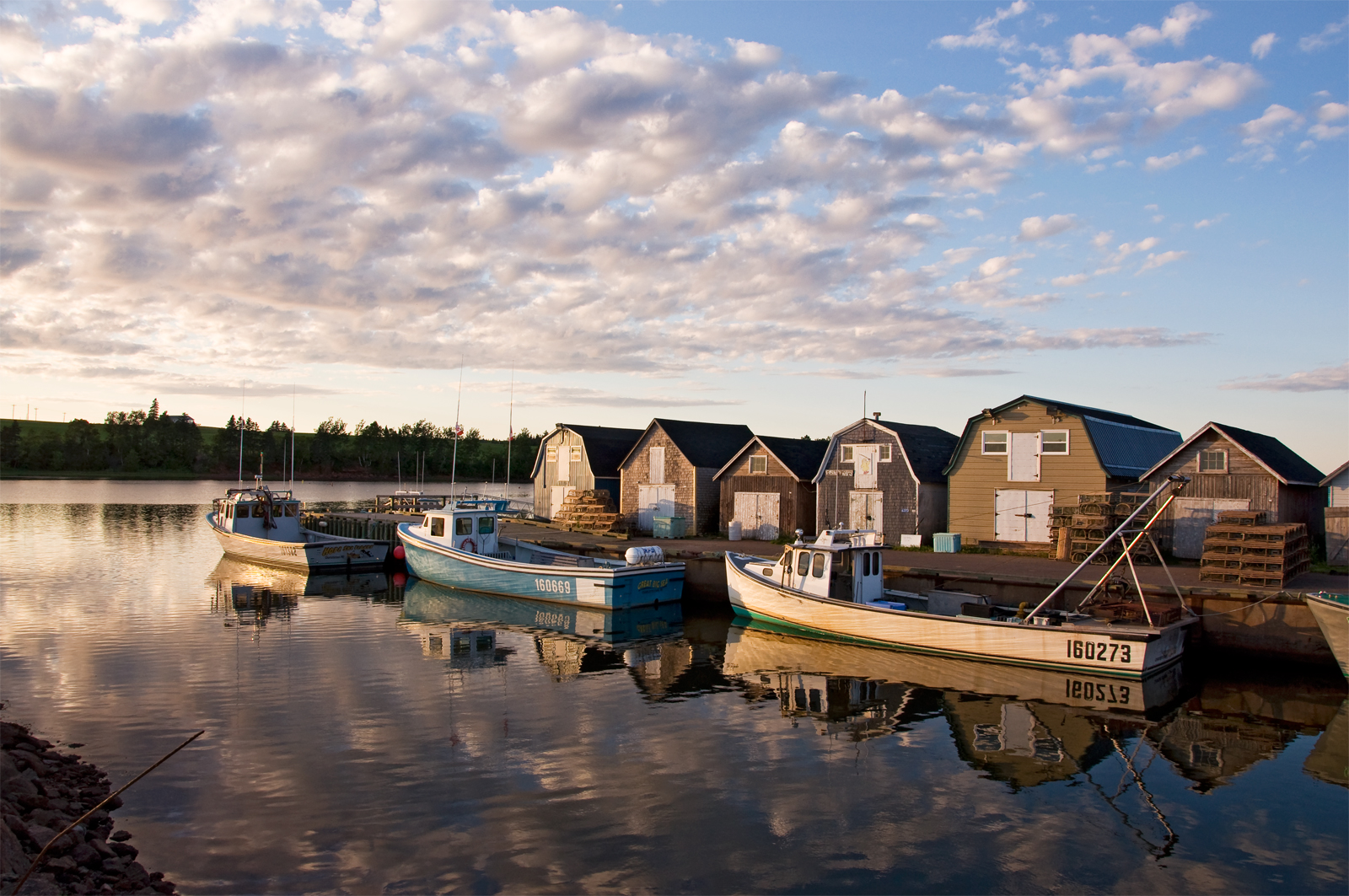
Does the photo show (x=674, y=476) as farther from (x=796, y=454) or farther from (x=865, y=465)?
(x=865, y=465)

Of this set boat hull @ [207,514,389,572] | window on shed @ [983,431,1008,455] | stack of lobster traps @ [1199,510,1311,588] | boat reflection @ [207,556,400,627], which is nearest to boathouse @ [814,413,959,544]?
window on shed @ [983,431,1008,455]

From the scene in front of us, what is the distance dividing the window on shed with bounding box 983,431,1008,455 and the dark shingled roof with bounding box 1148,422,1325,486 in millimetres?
5035

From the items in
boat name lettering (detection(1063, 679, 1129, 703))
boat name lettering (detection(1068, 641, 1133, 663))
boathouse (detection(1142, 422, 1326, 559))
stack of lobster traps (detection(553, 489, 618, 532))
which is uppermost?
boathouse (detection(1142, 422, 1326, 559))

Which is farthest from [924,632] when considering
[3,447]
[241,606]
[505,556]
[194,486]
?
[3,447]

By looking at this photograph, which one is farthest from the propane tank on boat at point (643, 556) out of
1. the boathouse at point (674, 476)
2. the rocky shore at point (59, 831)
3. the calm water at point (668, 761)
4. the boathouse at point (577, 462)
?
the rocky shore at point (59, 831)

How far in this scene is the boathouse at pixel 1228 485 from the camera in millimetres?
28031

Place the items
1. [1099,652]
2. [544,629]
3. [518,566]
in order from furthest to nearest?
[518,566]
[544,629]
[1099,652]

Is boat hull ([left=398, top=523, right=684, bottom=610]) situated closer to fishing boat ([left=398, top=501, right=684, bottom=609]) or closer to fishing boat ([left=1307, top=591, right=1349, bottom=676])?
fishing boat ([left=398, top=501, right=684, bottom=609])

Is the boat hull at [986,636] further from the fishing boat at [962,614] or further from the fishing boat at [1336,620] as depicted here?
the fishing boat at [1336,620]

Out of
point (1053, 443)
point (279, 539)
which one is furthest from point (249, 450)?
point (1053, 443)

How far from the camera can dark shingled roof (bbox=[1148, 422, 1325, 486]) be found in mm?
28109

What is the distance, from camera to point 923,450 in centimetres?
3672

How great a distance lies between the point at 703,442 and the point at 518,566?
48.9ft

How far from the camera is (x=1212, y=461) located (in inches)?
1137
